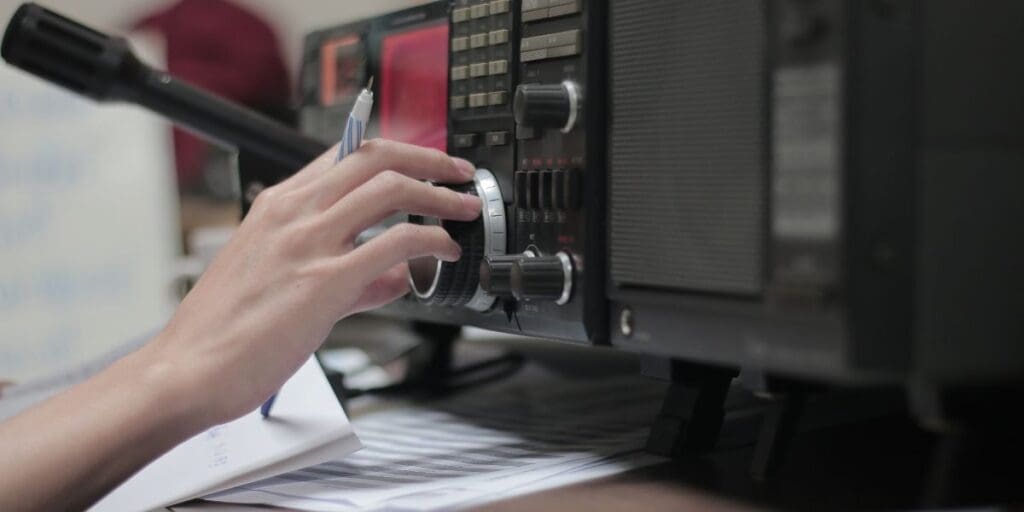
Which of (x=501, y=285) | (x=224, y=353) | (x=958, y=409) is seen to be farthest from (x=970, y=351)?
(x=224, y=353)

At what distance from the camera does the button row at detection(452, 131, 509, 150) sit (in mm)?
665

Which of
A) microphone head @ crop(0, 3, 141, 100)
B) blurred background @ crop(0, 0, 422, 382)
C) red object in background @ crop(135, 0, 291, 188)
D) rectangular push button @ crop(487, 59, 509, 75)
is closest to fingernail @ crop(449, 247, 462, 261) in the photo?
rectangular push button @ crop(487, 59, 509, 75)

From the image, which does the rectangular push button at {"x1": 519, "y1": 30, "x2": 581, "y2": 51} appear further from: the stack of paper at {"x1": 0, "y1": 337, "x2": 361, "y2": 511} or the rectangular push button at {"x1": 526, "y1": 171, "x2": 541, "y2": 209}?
the stack of paper at {"x1": 0, "y1": 337, "x2": 361, "y2": 511}

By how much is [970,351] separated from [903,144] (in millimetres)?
87

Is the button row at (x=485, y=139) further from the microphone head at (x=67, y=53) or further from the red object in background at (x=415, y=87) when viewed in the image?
the microphone head at (x=67, y=53)

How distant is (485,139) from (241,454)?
0.24m

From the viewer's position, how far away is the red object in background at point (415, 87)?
76cm

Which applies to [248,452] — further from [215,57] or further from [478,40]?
[215,57]

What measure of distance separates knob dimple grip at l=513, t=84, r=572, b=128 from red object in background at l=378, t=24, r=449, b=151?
159 mm

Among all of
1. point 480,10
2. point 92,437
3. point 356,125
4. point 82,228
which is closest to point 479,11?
point 480,10

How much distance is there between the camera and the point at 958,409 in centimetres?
44

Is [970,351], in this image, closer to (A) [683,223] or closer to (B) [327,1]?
(A) [683,223]

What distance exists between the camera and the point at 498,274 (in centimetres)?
62

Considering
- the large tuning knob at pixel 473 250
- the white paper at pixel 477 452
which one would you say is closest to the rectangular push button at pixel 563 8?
the large tuning knob at pixel 473 250
